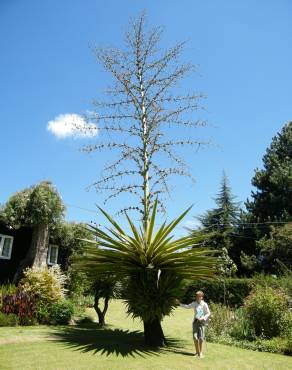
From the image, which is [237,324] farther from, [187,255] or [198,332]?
[187,255]

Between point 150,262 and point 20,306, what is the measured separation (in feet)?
24.7

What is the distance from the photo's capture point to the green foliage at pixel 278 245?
29.7 meters

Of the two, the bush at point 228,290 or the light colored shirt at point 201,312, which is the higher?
the bush at point 228,290

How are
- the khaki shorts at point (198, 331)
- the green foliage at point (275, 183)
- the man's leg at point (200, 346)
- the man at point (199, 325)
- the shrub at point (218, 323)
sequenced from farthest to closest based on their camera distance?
the green foliage at point (275, 183)
the shrub at point (218, 323)
the khaki shorts at point (198, 331)
the man at point (199, 325)
the man's leg at point (200, 346)

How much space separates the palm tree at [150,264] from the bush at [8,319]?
18.4 ft

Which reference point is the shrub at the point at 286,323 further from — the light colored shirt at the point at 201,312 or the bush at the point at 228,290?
the bush at the point at 228,290

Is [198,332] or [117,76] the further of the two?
[117,76]

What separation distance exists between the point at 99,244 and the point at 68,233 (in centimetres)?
1388

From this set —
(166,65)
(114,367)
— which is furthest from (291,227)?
(114,367)

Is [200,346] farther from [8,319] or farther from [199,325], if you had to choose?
[8,319]

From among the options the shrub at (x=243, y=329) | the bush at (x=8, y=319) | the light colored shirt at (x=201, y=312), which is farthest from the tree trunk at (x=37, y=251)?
Answer: the light colored shirt at (x=201, y=312)

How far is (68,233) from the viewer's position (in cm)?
2366

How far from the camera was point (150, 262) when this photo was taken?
10.1m

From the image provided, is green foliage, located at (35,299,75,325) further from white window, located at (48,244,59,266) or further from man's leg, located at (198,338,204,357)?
man's leg, located at (198,338,204,357)
